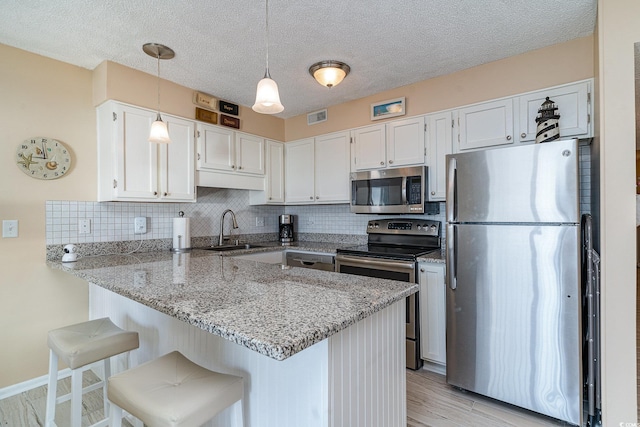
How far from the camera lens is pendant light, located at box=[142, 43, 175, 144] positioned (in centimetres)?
203

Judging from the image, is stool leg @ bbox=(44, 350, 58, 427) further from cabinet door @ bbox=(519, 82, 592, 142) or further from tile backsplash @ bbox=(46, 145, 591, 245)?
cabinet door @ bbox=(519, 82, 592, 142)

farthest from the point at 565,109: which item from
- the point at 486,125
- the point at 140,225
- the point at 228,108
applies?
the point at 140,225

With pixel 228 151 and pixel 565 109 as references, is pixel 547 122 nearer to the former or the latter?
pixel 565 109

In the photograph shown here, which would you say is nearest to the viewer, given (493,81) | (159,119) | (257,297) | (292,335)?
(292,335)

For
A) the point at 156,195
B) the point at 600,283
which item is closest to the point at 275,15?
the point at 156,195

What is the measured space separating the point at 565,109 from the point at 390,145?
1299mm

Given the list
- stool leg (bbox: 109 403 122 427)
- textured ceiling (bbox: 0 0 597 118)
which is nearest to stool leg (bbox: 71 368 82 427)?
stool leg (bbox: 109 403 122 427)

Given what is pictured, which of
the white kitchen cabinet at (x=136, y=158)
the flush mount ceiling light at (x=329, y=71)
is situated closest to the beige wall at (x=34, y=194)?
the white kitchen cabinet at (x=136, y=158)

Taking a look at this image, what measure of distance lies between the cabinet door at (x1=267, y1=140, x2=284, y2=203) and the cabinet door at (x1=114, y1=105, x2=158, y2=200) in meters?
1.26

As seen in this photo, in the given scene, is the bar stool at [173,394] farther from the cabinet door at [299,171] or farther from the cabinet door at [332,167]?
the cabinet door at [299,171]

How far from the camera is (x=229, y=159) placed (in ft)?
10.3

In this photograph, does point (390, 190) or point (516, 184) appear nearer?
point (516, 184)

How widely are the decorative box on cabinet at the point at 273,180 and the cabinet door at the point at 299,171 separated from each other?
2.7 inches

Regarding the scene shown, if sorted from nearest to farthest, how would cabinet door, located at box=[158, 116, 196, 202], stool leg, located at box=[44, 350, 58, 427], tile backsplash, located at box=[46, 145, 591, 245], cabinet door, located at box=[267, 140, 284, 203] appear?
stool leg, located at box=[44, 350, 58, 427], tile backsplash, located at box=[46, 145, 591, 245], cabinet door, located at box=[158, 116, 196, 202], cabinet door, located at box=[267, 140, 284, 203]
